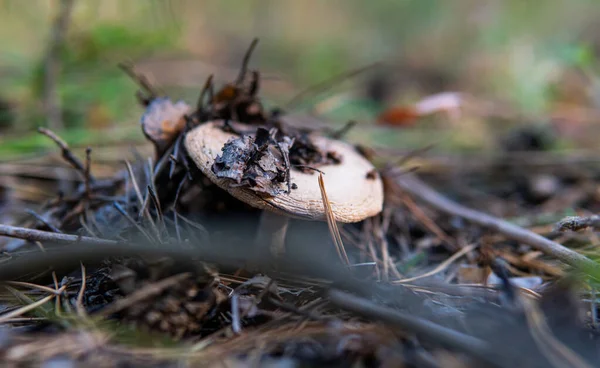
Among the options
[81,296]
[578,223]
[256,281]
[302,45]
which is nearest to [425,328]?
[256,281]

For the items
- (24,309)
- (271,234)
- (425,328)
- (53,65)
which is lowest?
(24,309)

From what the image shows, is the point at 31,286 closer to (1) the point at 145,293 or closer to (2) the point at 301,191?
(1) the point at 145,293

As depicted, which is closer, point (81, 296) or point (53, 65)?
point (81, 296)

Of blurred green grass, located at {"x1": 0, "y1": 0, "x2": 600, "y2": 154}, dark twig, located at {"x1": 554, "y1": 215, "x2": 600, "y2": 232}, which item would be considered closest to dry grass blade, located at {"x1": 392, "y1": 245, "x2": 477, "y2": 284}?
dark twig, located at {"x1": 554, "y1": 215, "x2": 600, "y2": 232}

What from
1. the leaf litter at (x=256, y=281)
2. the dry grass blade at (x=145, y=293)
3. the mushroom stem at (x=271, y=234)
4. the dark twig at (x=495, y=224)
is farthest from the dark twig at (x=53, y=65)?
the dark twig at (x=495, y=224)

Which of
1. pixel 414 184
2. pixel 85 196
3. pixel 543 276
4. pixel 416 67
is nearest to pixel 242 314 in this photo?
pixel 85 196

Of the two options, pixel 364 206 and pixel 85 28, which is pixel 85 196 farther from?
pixel 85 28

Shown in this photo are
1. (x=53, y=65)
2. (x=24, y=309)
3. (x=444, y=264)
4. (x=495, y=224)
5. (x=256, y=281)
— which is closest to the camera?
(x=24, y=309)
